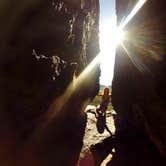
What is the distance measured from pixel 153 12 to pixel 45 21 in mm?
4343

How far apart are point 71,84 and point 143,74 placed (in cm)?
312

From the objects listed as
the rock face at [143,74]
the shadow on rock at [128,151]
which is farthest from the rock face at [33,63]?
the shadow on rock at [128,151]

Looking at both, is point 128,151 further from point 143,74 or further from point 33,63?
point 33,63

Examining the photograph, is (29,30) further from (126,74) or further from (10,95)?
(126,74)

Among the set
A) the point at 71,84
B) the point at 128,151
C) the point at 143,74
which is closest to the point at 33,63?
the point at 71,84

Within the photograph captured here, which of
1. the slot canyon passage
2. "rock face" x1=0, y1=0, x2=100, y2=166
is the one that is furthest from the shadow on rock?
"rock face" x1=0, y1=0, x2=100, y2=166

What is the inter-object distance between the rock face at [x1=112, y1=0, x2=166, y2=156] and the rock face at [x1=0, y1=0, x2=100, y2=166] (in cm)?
287

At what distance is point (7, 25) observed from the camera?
509cm

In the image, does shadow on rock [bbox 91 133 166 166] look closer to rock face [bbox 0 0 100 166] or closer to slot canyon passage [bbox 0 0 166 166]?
slot canyon passage [bbox 0 0 166 166]

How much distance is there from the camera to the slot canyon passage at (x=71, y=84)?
5.40m

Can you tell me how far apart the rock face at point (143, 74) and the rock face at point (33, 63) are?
2.87 m

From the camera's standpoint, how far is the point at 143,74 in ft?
31.8

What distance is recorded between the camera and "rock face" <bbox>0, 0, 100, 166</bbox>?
5183mm

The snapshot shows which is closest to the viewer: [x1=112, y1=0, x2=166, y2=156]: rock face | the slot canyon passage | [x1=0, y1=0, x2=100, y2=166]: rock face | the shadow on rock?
[x1=0, y1=0, x2=100, y2=166]: rock face
